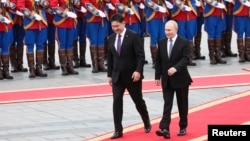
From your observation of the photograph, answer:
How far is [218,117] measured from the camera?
13.4m

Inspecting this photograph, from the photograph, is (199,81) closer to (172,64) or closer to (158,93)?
(158,93)

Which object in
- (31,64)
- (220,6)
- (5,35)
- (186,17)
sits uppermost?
(220,6)

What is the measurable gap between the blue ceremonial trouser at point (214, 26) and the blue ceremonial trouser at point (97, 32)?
2.27m

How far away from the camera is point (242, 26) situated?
61.8 ft

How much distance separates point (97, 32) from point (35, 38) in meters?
1.31

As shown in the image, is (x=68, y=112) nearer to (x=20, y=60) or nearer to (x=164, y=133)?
(x=164, y=133)

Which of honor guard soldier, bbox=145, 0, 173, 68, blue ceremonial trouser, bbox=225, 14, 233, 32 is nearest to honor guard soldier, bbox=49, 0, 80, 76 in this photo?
honor guard soldier, bbox=145, 0, 173, 68

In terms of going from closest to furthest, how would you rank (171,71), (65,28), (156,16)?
(171,71), (65,28), (156,16)

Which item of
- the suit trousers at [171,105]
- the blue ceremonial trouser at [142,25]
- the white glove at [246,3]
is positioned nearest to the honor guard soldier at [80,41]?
the blue ceremonial trouser at [142,25]

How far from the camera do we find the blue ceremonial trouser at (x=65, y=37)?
17.8m

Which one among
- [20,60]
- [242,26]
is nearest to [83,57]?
[20,60]

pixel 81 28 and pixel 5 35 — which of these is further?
pixel 81 28

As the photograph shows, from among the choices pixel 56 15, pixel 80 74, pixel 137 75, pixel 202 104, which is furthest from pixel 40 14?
pixel 137 75

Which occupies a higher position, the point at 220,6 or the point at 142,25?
the point at 220,6
